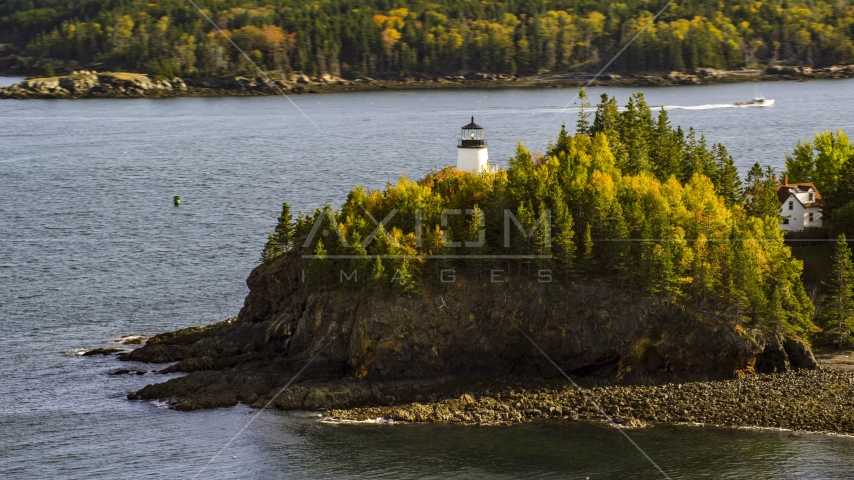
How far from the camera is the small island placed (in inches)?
2322

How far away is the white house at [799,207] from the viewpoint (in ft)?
249

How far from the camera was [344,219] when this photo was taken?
67062 millimetres

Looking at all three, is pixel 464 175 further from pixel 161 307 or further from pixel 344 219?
pixel 161 307

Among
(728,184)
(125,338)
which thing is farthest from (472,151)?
(125,338)

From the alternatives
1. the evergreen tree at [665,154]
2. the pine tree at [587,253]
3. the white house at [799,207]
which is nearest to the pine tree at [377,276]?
the pine tree at [587,253]

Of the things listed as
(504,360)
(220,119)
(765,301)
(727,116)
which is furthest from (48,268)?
(727,116)

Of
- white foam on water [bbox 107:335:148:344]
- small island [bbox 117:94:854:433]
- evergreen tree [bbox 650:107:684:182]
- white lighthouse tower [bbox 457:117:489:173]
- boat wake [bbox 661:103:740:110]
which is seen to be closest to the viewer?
small island [bbox 117:94:854:433]

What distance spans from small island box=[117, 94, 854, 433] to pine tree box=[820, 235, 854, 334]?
0.12 m

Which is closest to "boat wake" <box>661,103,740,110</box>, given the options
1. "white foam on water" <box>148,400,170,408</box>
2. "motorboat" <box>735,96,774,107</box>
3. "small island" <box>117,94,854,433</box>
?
"motorboat" <box>735,96,774,107</box>

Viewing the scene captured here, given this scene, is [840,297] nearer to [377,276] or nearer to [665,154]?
[665,154]

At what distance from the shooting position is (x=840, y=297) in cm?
6619

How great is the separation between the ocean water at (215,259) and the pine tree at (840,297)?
13.7 meters

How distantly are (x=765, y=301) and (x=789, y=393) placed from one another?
20.6 ft

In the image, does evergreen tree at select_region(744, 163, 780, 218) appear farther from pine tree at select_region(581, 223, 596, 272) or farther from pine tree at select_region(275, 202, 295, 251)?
pine tree at select_region(275, 202, 295, 251)
